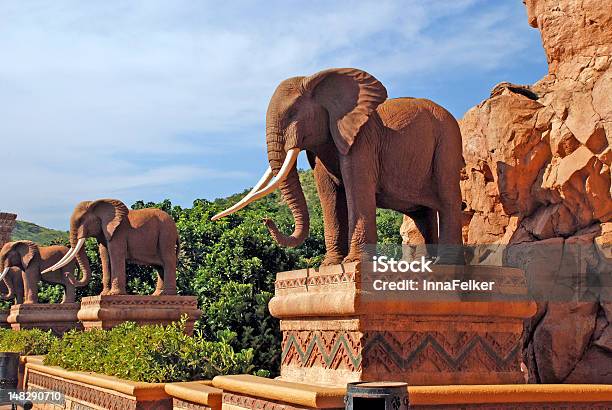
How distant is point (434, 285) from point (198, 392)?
2961mm

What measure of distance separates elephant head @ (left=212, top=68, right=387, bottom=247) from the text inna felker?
1516 millimetres

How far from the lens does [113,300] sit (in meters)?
15.5

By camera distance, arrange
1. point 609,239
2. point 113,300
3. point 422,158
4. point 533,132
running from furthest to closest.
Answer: point 113,300 < point 533,132 < point 609,239 < point 422,158

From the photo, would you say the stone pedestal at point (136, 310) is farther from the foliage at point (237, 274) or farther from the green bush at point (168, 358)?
the green bush at point (168, 358)

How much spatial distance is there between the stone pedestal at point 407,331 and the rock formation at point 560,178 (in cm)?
246

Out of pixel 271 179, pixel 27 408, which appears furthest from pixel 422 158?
pixel 27 408

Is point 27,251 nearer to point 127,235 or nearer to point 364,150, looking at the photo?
point 127,235

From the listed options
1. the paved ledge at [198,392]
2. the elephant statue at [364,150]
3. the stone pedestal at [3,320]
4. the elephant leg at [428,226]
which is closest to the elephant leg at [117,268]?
the paved ledge at [198,392]

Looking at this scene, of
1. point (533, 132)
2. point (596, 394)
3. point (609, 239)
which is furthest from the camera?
point (533, 132)

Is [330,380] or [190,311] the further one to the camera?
[190,311]

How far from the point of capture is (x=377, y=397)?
5.14 meters

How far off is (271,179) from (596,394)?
3.74 metres

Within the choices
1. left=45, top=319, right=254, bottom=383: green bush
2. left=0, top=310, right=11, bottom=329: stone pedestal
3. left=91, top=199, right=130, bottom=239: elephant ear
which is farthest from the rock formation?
left=0, top=310, right=11, bottom=329: stone pedestal

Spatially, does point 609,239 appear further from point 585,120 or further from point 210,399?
point 210,399
